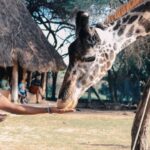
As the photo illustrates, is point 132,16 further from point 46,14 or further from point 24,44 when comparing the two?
point 46,14

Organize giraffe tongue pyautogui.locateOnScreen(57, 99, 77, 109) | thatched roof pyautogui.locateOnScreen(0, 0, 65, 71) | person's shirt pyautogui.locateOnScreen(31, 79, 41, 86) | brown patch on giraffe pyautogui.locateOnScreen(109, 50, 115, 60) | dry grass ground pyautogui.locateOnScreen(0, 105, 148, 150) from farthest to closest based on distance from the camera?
1. person's shirt pyautogui.locateOnScreen(31, 79, 41, 86)
2. thatched roof pyautogui.locateOnScreen(0, 0, 65, 71)
3. dry grass ground pyautogui.locateOnScreen(0, 105, 148, 150)
4. brown patch on giraffe pyautogui.locateOnScreen(109, 50, 115, 60)
5. giraffe tongue pyautogui.locateOnScreen(57, 99, 77, 109)

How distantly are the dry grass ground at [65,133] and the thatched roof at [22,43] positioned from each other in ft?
6.23

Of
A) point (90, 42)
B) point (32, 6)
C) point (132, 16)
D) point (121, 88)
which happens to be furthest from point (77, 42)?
point (121, 88)

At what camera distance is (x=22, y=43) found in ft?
51.7

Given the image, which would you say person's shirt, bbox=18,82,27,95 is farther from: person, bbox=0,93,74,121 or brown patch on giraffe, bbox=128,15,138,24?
person, bbox=0,93,74,121

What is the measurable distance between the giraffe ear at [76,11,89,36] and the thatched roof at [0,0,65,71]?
10.9m

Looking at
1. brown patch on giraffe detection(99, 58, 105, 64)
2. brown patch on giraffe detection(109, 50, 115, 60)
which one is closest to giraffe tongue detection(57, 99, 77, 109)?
brown patch on giraffe detection(99, 58, 105, 64)

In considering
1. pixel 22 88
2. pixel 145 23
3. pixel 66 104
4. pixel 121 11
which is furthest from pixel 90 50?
pixel 22 88

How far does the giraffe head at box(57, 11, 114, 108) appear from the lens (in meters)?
3.77

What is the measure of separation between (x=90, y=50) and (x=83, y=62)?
0.12m

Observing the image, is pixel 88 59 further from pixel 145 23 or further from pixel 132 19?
pixel 145 23

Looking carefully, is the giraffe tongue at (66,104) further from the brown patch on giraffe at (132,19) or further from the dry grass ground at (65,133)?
the dry grass ground at (65,133)

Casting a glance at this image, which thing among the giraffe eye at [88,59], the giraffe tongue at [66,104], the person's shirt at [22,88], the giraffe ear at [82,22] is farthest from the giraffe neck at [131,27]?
the person's shirt at [22,88]

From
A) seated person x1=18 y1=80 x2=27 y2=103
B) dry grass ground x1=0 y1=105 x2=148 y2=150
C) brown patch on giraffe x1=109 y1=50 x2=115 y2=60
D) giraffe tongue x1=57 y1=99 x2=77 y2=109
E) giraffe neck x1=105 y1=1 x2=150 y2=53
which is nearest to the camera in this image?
giraffe tongue x1=57 y1=99 x2=77 y2=109
